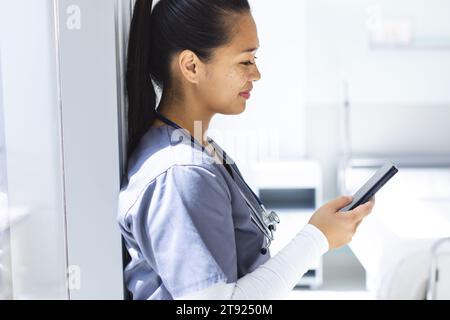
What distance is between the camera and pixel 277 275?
63cm

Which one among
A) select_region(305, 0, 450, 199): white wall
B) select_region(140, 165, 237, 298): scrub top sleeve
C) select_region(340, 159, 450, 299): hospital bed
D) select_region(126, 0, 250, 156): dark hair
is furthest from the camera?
select_region(305, 0, 450, 199): white wall

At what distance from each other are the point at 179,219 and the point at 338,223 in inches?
9.2

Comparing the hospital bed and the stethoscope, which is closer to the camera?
the stethoscope

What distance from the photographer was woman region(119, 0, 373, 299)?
1.93 feet

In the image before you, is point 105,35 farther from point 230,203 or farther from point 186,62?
point 230,203

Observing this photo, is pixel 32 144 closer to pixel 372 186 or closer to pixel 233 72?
pixel 233 72

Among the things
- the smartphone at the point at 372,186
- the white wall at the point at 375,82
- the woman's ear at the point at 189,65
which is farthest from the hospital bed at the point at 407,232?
the woman's ear at the point at 189,65

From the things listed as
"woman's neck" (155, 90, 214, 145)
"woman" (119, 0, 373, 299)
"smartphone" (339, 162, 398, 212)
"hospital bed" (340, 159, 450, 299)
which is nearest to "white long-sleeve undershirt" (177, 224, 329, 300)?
"woman" (119, 0, 373, 299)

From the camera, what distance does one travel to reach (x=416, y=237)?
1693mm

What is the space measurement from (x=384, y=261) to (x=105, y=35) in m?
1.27

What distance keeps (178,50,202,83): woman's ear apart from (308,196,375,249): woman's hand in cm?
24

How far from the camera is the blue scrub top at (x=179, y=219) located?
58 centimetres

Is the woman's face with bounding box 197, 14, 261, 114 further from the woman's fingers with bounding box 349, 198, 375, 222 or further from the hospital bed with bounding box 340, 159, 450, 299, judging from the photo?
the hospital bed with bounding box 340, 159, 450, 299
